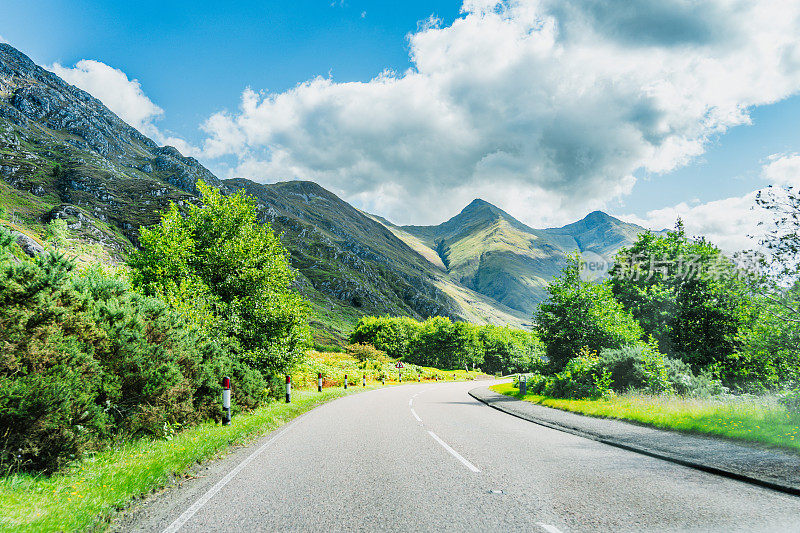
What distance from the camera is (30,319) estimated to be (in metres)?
5.87

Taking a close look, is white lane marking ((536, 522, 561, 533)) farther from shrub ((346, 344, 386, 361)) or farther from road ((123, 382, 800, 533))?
shrub ((346, 344, 386, 361))

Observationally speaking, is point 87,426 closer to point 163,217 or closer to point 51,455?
point 51,455

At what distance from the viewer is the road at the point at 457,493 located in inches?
170

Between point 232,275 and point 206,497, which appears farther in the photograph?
point 232,275

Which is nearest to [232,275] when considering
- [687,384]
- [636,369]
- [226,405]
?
[226,405]

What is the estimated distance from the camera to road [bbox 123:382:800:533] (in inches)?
170

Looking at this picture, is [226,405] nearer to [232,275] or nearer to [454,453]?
[454,453]

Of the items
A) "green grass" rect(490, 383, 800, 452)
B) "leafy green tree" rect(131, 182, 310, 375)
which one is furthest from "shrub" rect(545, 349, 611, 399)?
"leafy green tree" rect(131, 182, 310, 375)

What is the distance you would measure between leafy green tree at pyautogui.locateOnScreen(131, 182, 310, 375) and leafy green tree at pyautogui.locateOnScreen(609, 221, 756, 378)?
23270 mm

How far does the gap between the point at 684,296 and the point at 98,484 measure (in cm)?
3297

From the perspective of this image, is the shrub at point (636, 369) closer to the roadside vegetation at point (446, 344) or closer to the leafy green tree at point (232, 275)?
the leafy green tree at point (232, 275)

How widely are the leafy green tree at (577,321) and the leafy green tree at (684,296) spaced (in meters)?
6.04

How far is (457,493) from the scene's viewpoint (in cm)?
539

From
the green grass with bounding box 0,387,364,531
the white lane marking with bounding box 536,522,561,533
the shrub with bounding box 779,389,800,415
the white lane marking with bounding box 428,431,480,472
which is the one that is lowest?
the white lane marking with bounding box 428,431,480,472
